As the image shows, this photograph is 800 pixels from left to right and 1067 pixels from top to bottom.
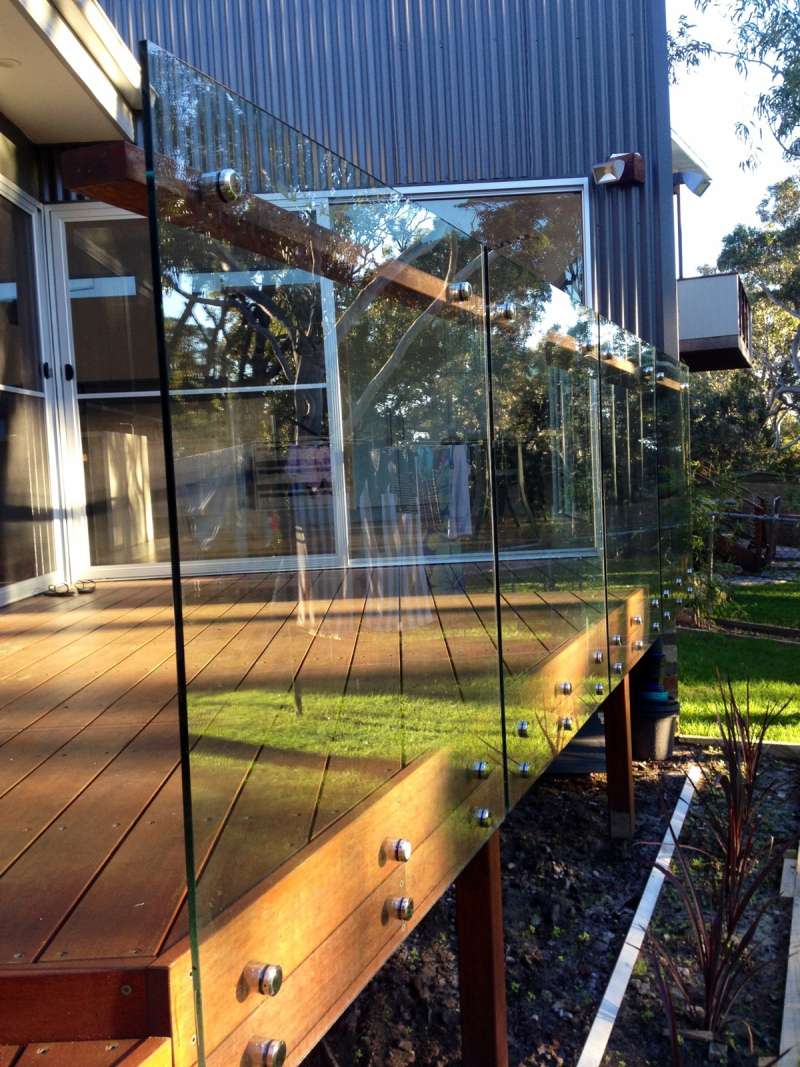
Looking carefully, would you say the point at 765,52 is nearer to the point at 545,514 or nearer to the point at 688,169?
the point at 688,169

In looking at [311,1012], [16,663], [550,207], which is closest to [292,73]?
[550,207]

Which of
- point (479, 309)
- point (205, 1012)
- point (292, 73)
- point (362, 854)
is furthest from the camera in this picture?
point (292, 73)

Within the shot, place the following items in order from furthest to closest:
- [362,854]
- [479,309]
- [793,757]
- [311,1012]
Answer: [793,757], [479,309], [362,854], [311,1012]

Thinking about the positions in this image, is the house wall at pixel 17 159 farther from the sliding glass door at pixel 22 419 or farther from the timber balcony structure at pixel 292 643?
the timber balcony structure at pixel 292 643

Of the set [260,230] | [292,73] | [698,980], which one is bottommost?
[698,980]

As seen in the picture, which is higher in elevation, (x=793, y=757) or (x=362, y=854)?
(x=362, y=854)

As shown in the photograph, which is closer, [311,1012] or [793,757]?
[311,1012]

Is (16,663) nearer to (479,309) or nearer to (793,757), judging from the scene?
(479,309)

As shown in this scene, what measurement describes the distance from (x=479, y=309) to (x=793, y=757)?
15.9 ft

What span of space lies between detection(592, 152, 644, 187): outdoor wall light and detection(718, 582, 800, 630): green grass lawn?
5363 mm

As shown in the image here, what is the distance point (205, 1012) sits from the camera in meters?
1.32

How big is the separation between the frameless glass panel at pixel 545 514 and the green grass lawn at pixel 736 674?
2914 millimetres

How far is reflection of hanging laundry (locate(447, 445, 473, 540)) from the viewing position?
240 cm

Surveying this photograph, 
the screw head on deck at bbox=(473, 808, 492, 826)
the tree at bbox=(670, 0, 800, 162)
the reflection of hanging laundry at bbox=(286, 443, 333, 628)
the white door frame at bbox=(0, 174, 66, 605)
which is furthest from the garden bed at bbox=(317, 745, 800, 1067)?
the tree at bbox=(670, 0, 800, 162)
